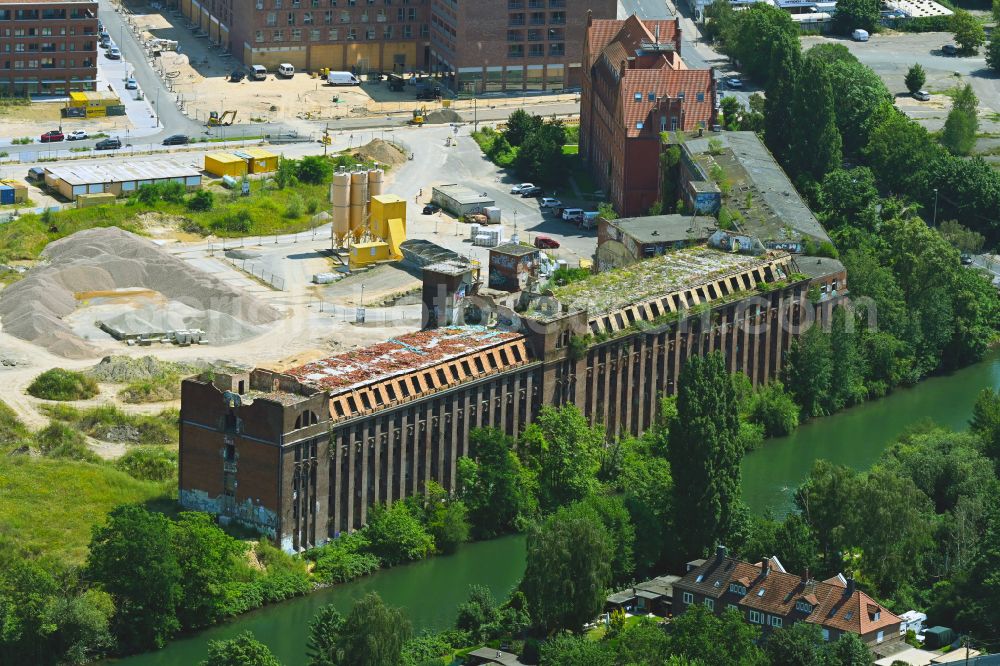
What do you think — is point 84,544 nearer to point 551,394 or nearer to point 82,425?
point 82,425

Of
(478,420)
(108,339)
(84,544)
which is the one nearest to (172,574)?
(84,544)

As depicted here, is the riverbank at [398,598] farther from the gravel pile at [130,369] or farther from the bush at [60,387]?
the gravel pile at [130,369]

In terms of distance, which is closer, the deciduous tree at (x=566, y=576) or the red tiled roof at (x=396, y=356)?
the deciduous tree at (x=566, y=576)

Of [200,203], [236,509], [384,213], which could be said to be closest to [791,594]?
[236,509]

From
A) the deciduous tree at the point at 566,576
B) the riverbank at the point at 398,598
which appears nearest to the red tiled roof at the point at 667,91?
the riverbank at the point at 398,598

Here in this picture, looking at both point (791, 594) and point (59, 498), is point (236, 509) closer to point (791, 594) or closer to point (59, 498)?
point (59, 498)

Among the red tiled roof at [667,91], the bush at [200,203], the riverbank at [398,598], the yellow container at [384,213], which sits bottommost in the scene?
the riverbank at [398,598]

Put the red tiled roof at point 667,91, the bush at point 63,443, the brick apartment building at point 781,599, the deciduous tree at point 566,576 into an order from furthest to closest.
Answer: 1. the red tiled roof at point 667,91
2. the bush at point 63,443
3. the deciduous tree at point 566,576
4. the brick apartment building at point 781,599
